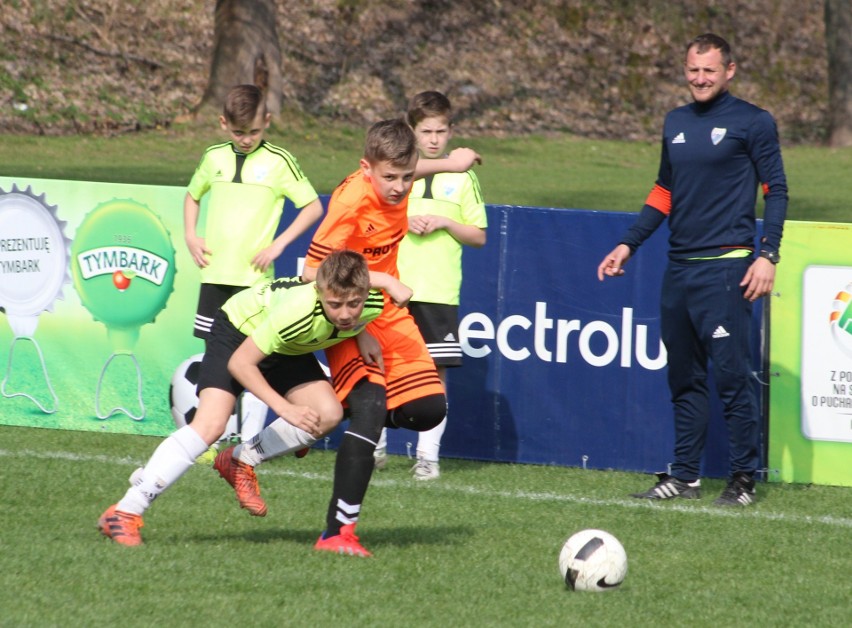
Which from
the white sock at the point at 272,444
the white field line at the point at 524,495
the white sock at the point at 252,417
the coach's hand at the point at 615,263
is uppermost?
the coach's hand at the point at 615,263

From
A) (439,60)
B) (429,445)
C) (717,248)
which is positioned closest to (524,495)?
(429,445)

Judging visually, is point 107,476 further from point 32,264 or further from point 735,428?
point 735,428

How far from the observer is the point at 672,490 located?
6.72 m

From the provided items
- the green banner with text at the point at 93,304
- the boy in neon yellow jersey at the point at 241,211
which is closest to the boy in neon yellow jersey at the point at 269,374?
the boy in neon yellow jersey at the point at 241,211

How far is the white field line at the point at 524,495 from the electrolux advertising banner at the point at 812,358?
2.36ft

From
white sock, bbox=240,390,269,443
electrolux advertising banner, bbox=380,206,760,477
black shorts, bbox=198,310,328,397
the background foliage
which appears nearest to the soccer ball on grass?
white sock, bbox=240,390,269,443

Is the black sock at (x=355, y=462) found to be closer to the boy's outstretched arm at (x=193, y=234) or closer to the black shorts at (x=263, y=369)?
the black shorts at (x=263, y=369)

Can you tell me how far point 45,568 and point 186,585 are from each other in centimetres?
60

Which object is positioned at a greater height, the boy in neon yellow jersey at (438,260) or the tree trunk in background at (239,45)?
the tree trunk in background at (239,45)

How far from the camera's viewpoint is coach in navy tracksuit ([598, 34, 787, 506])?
6.38 metres

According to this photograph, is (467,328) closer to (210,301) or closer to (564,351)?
(564,351)

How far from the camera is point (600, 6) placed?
91.6 feet

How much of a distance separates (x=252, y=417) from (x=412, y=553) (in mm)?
2404

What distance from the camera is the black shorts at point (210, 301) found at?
7.13 meters
